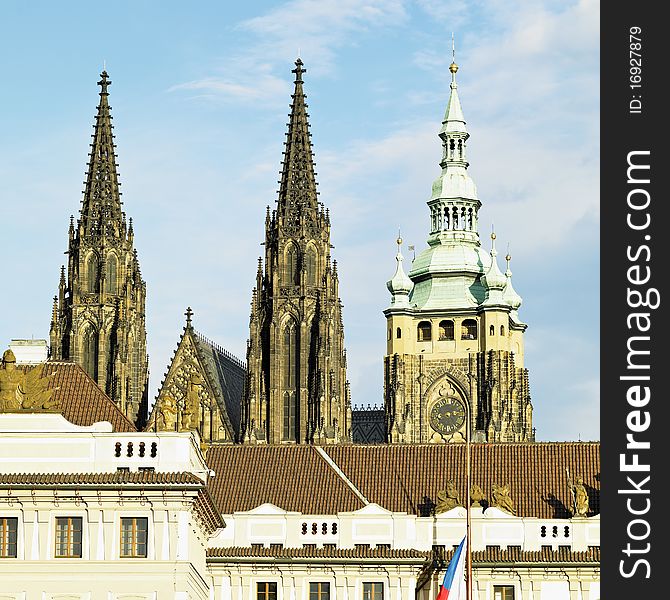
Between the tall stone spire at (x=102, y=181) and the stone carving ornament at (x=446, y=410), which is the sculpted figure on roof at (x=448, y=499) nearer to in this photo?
the tall stone spire at (x=102, y=181)

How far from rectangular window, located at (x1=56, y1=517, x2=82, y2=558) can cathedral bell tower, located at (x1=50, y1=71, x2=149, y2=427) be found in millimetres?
41843

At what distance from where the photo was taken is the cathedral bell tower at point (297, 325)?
114 m

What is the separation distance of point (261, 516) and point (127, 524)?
14694mm

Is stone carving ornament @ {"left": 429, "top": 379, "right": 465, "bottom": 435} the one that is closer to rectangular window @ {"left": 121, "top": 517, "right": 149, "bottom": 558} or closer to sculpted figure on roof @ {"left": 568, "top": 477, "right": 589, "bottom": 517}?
sculpted figure on roof @ {"left": 568, "top": 477, "right": 589, "bottom": 517}

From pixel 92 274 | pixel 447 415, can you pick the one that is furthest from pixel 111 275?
pixel 447 415

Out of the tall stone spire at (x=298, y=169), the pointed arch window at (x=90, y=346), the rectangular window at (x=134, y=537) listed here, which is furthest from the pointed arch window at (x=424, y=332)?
the rectangular window at (x=134, y=537)

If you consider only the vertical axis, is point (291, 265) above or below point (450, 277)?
below

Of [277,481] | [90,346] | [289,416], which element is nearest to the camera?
[277,481]

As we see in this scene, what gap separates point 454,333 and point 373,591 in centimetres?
5673

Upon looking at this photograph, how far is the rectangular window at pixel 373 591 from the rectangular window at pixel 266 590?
2.87 m

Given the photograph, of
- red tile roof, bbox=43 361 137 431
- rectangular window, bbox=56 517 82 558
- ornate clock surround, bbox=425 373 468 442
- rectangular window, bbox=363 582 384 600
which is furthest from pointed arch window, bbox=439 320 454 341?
rectangular window, bbox=56 517 82 558

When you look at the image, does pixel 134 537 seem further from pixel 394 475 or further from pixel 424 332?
pixel 424 332

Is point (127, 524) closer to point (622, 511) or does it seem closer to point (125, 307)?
point (622, 511)

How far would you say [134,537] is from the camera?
225 feet
